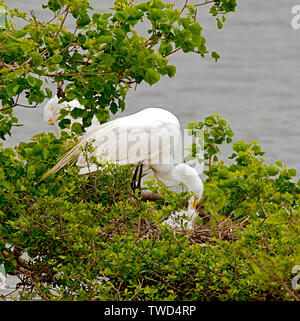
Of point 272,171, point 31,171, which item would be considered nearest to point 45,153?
point 31,171

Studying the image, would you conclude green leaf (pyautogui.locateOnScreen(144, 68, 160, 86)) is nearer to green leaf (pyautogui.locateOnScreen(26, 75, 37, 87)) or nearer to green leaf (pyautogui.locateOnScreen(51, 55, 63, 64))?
green leaf (pyautogui.locateOnScreen(51, 55, 63, 64))

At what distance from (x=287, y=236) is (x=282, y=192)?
134cm

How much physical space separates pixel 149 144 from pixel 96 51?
1.15m

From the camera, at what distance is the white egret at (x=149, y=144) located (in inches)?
189

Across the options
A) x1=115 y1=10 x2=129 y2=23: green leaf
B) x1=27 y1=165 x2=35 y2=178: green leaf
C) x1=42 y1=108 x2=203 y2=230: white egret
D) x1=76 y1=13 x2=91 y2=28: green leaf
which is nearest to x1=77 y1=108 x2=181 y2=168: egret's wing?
x1=42 y1=108 x2=203 y2=230: white egret

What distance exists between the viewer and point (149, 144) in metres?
4.89

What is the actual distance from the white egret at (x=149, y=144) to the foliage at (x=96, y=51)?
731 mm

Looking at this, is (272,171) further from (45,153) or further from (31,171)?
(31,171)

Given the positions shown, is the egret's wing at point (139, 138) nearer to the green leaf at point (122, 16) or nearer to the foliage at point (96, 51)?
the foliage at point (96, 51)

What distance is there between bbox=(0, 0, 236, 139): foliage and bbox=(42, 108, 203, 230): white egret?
73cm

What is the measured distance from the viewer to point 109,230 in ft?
12.3

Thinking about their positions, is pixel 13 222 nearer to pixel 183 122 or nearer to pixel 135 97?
pixel 183 122

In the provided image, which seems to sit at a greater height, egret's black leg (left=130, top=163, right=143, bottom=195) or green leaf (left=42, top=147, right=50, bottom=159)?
green leaf (left=42, top=147, right=50, bottom=159)

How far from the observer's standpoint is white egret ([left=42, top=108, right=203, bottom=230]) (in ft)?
15.8
